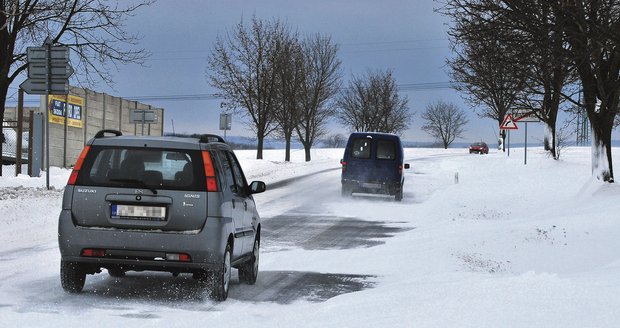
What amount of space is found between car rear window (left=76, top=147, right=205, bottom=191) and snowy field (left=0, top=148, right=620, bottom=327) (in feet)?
3.86

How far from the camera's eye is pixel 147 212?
7438 millimetres

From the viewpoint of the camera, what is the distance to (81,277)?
7.90m

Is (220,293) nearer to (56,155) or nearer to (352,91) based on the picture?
(56,155)

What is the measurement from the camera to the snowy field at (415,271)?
6.30 m

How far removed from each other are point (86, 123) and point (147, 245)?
34798 millimetres

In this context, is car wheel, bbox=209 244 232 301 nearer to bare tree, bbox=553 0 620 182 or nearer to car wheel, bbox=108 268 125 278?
car wheel, bbox=108 268 125 278

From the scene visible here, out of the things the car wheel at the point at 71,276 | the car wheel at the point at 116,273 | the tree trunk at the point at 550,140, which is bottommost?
the car wheel at the point at 116,273

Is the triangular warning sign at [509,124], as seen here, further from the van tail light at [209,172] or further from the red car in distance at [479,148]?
the red car in distance at [479,148]

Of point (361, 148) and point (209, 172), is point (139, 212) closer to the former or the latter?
point (209, 172)

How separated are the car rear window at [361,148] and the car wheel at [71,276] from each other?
16943 mm

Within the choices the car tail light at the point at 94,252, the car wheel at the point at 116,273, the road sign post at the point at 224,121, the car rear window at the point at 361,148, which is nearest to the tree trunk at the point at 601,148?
the car rear window at the point at 361,148

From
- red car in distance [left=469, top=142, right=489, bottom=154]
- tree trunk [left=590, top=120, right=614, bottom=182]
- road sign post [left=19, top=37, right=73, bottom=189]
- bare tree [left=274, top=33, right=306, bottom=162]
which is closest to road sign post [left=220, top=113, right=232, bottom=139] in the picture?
bare tree [left=274, top=33, right=306, bottom=162]

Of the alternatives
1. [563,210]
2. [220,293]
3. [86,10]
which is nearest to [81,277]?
[220,293]

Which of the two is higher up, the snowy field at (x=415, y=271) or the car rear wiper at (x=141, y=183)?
the car rear wiper at (x=141, y=183)
